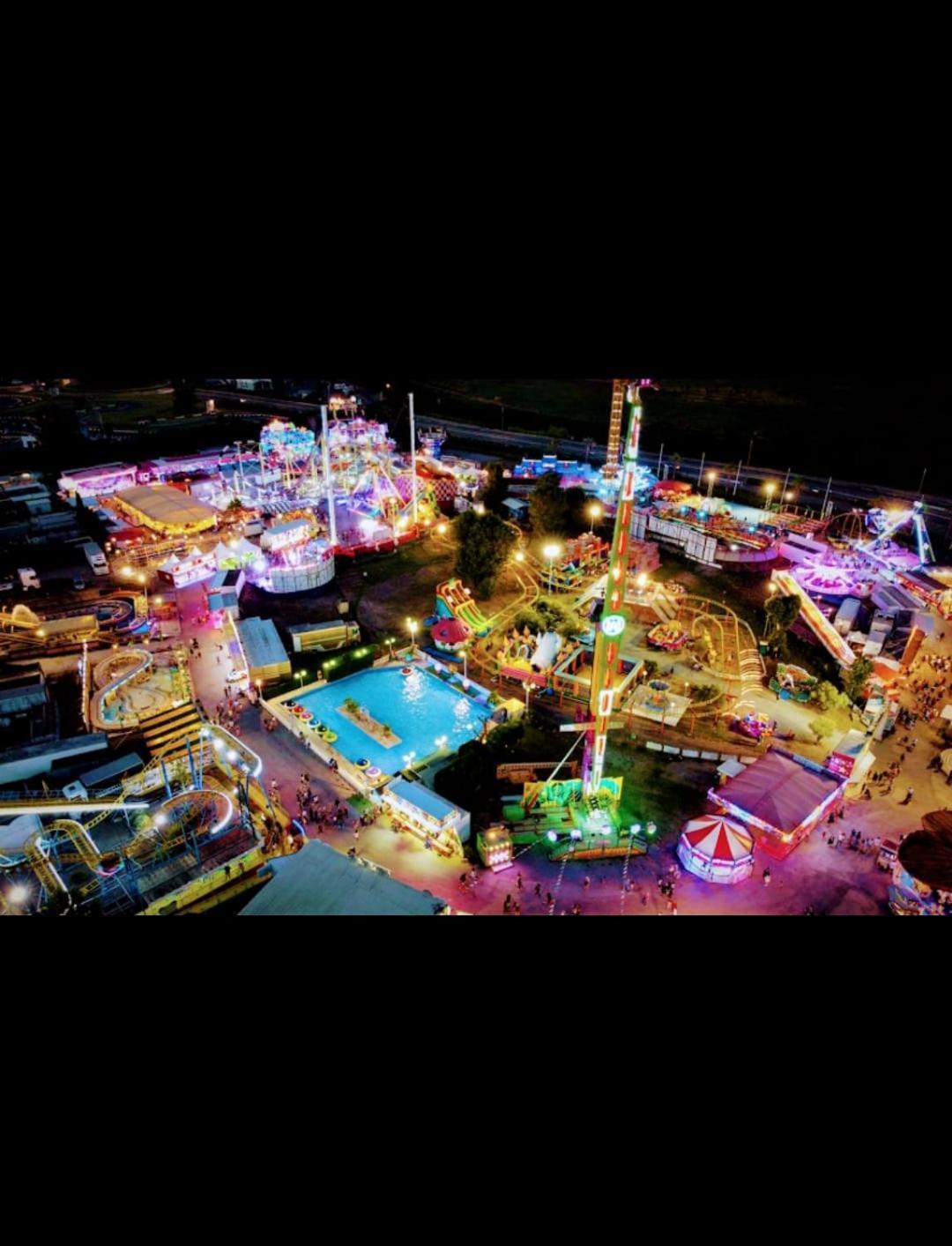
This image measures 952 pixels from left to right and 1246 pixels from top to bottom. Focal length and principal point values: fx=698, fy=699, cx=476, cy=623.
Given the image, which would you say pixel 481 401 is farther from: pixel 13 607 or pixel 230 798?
pixel 230 798

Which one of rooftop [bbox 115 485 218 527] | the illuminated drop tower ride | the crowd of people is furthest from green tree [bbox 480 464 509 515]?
the crowd of people

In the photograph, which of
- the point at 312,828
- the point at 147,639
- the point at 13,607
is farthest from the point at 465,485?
the point at 312,828

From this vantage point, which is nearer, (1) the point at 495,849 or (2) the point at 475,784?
(1) the point at 495,849

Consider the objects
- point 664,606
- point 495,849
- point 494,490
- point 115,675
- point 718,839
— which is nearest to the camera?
point 718,839

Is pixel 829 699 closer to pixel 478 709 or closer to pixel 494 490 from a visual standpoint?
pixel 478 709

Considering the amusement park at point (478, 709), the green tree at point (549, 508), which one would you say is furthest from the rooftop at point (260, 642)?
the green tree at point (549, 508)

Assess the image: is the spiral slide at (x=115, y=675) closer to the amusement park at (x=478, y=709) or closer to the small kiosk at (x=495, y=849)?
the amusement park at (x=478, y=709)

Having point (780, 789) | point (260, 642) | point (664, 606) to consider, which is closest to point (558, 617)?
point (664, 606)
